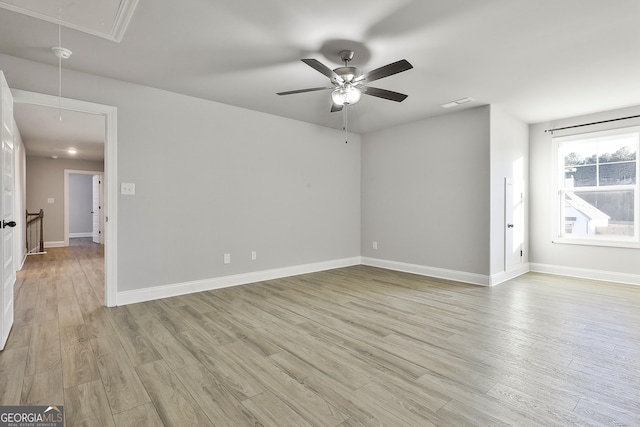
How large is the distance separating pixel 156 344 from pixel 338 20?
298 centimetres

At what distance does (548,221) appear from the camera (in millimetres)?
5496

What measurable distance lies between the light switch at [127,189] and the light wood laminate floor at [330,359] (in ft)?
4.28

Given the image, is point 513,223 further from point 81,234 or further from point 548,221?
point 81,234

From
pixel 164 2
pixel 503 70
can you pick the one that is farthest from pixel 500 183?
pixel 164 2

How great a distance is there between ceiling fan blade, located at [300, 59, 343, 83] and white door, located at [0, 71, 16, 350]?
2.39 meters

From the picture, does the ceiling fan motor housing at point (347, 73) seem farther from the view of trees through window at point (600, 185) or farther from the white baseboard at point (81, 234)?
the white baseboard at point (81, 234)

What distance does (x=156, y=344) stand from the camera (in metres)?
2.61

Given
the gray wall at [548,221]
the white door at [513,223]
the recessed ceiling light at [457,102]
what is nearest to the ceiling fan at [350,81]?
the recessed ceiling light at [457,102]

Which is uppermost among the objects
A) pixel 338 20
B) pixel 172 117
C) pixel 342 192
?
pixel 338 20

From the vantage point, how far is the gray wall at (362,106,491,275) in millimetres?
4734

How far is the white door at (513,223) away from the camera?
16.2ft

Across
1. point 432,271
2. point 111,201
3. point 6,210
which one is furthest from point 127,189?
point 432,271

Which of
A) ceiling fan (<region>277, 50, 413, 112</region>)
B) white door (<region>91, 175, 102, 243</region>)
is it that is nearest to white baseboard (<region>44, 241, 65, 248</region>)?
white door (<region>91, 175, 102, 243</region>)

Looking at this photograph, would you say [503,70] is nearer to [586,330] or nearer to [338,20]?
[338,20]
